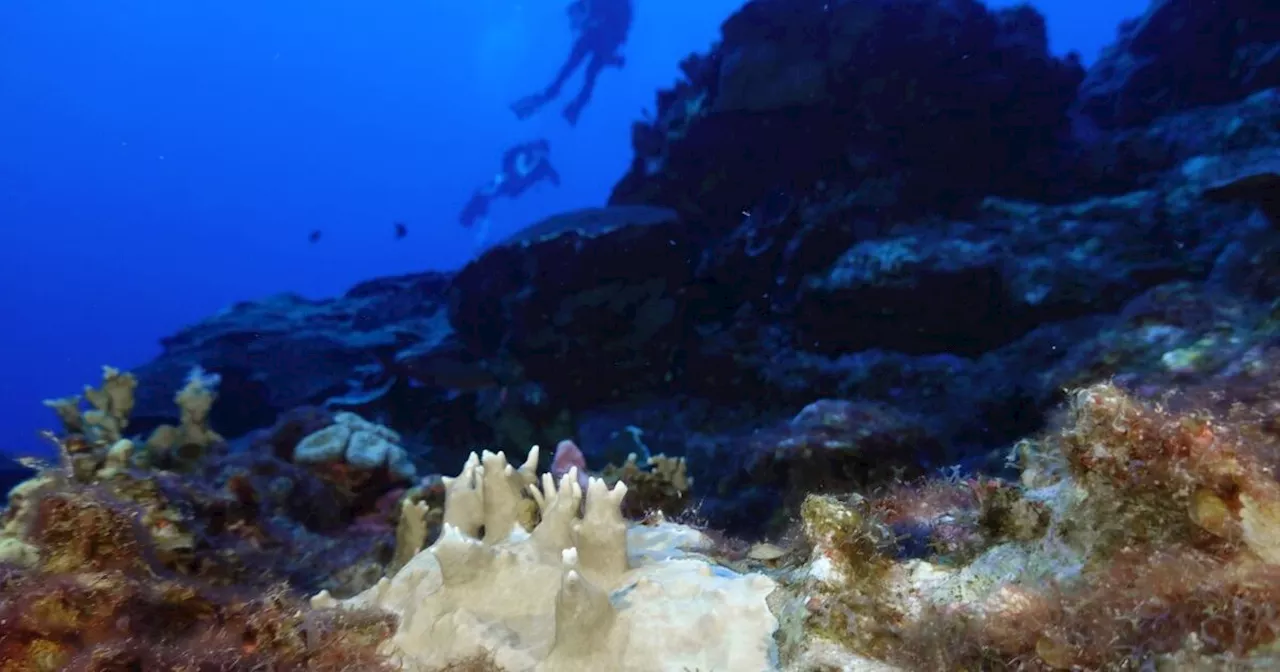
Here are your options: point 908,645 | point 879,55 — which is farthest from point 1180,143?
point 908,645

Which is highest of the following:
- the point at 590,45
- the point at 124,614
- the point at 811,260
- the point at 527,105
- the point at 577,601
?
the point at 590,45

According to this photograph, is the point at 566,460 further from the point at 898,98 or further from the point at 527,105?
the point at 527,105

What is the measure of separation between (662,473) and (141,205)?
15296 cm

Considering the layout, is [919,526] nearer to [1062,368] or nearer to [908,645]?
[908,645]

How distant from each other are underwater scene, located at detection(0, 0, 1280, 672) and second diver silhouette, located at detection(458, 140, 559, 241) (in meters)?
0.27

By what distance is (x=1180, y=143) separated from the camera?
36.0ft

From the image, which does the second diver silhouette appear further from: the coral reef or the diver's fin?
the coral reef

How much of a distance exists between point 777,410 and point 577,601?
8.87m

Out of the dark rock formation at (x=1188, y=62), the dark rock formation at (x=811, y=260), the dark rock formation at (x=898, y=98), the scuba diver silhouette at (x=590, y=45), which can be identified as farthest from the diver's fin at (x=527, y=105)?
the dark rock formation at (x=1188, y=62)

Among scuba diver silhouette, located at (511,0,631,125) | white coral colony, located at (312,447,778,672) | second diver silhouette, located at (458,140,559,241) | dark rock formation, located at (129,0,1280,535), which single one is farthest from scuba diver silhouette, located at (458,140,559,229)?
white coral colony, located at (312,447,778,672)

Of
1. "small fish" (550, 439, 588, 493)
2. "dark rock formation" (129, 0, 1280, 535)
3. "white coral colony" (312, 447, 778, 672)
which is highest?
"dark rock formation" (129, 0, 1280, 535)

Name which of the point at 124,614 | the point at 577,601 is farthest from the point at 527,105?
the point at 577,601

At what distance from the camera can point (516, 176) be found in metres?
27.0

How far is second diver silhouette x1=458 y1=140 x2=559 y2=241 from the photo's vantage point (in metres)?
27.0
